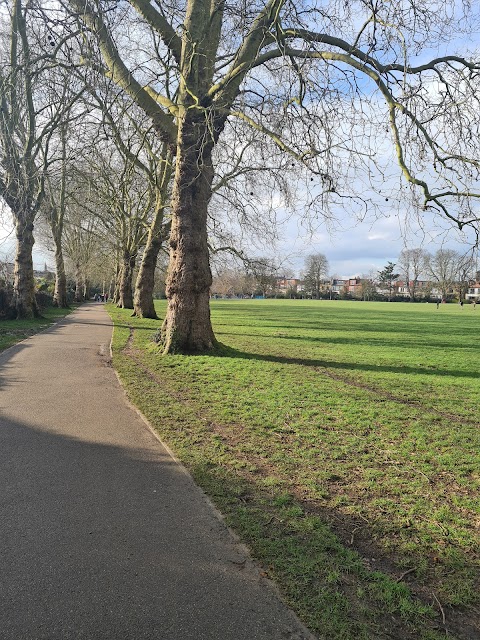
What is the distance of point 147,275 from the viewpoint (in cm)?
2156

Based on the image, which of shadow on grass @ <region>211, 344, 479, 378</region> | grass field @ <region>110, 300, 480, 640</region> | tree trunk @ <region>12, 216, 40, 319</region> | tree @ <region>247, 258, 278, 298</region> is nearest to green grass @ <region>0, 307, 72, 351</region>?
tree trunk @ <region>12, 216, 40, 319</region>

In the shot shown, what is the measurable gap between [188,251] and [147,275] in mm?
11926

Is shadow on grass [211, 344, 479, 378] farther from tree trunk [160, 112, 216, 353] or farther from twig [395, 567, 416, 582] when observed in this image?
twig [395, 567, 416, 582]

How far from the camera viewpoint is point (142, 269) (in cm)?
2141

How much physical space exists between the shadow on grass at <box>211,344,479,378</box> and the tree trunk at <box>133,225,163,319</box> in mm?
10395

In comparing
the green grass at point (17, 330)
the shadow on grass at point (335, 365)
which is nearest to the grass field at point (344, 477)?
the shadow on grass at point (335, 365)

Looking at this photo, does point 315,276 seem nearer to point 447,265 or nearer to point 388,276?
point 388,276

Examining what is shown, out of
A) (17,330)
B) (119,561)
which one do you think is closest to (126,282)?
(17,330)

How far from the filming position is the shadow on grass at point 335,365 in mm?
10172

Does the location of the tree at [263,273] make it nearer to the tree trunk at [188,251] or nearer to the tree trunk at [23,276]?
the tree trunk at [188,251]

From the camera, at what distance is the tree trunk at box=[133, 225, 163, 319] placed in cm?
2056

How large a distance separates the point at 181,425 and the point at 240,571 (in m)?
3.04

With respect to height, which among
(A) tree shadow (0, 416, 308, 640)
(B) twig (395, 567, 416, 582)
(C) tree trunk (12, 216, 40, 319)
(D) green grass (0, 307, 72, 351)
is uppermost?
(C) tree trunk (12, 216, 40, 319)

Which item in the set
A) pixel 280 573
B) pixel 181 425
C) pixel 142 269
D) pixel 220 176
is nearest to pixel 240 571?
pixel 280 573
